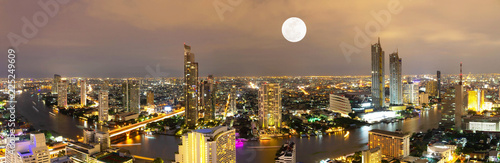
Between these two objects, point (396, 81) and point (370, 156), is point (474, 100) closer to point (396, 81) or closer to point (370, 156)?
point (396, 81)

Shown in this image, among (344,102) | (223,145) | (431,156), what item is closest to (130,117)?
(223,145)

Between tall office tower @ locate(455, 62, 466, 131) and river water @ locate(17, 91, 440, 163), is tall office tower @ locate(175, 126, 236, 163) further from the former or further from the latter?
tall office tower @ locate(455, 62, 466, 131)

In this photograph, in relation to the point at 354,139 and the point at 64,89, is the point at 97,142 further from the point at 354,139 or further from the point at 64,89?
the point at 64,89

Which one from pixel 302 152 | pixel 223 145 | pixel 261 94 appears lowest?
pixel 302 152

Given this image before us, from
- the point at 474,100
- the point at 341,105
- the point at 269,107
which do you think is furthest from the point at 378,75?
the point at 269,107

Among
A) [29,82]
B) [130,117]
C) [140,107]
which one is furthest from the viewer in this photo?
[29,82]

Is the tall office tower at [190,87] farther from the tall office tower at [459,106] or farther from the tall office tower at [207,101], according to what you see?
the tall office tower at [459,106]

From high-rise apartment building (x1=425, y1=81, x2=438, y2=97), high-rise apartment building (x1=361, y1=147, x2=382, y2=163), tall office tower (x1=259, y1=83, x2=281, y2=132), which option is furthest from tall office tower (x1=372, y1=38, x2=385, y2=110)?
high-rise apartment building (x1=361, y1=147, x2=382, y2=163)

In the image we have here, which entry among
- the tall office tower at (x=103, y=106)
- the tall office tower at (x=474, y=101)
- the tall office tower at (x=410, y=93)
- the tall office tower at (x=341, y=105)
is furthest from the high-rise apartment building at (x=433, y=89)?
the tall office tower at (x=103, y=106)
